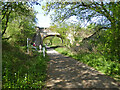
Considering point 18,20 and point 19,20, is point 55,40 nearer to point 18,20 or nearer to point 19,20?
point 18,20

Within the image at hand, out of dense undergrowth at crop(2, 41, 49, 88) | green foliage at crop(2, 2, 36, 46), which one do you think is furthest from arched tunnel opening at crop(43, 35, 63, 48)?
dense undergrowth at crop(2, 41, 49, 88)

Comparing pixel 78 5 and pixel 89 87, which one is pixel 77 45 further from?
pixel 89 87

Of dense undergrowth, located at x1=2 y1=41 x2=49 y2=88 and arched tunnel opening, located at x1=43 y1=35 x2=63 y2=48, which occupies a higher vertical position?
arched tunnel opening, located at x1=43 y1=35 x2=63 y2=48

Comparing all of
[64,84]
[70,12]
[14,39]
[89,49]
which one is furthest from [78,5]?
[14,39]

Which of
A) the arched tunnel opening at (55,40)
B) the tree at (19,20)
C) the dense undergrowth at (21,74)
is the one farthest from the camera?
the arched tunnel opening at (55,40)

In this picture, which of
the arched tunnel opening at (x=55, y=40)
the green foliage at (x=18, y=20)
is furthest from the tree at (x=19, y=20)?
the arched tunnel opening at (x=55, y=40)

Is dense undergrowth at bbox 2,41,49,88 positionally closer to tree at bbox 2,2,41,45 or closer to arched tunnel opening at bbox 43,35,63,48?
tree at bbox 2,2,41,45

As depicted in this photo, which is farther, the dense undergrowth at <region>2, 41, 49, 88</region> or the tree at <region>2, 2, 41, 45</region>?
the tree at <region>2, 2, 41, 45</region>

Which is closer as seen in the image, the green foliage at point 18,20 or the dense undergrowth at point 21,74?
the dense undergrowth at point 21,74

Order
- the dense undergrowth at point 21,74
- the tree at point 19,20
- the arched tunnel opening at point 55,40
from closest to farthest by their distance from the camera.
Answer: the dense undergrowth at point 21,74, the tree at point 19,20, the arched tunnel opening at point 55,40

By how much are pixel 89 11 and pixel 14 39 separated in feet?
25.3

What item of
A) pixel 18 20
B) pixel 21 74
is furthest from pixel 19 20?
pixel 21 74

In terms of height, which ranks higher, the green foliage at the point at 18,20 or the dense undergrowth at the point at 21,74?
the green foliage at the point at 18,20

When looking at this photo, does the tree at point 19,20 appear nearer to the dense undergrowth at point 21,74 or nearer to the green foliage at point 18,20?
the green foliage at point 18,20
